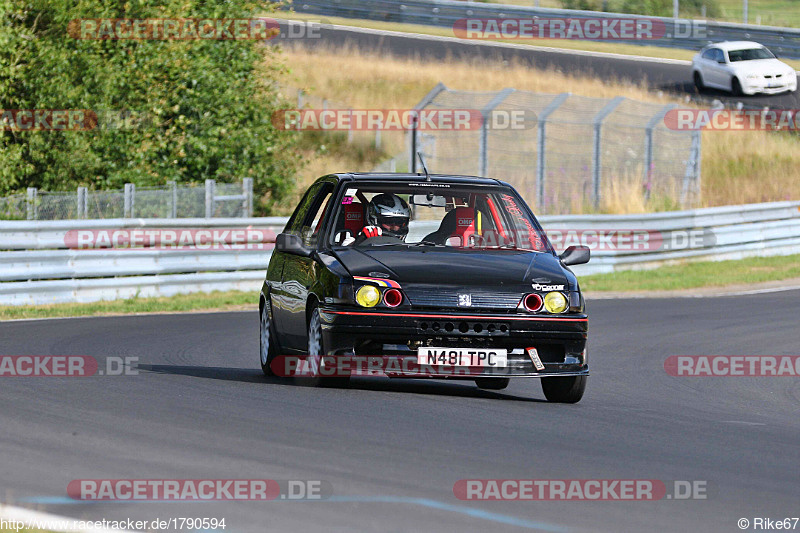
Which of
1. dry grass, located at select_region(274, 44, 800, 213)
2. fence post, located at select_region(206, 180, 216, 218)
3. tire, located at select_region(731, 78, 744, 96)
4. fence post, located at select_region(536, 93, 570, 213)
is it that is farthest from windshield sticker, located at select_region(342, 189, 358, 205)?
tire, located at select_region(731, 78, 744, 96)

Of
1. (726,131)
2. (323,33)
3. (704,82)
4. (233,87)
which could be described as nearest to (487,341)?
(233,87)

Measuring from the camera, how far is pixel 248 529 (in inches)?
223

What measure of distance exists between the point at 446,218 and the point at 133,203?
11824 mm

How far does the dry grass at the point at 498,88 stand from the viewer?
35344 mm

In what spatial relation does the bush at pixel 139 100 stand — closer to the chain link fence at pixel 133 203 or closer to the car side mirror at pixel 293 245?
the chain link fence at pixel 133 203

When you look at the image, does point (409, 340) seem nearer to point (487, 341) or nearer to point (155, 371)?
point (487, 341)

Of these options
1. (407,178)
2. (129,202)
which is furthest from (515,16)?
(407,178)

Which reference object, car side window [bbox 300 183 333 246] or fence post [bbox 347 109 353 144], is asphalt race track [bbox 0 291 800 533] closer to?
car side window [bbox 300 183 333 246]

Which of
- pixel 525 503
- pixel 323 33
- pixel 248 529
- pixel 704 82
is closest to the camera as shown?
pixel 248 529

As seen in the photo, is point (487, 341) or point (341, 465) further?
point (487, 341)

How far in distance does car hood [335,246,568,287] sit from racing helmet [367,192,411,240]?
467mm

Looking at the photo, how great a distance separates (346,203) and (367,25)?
45681mm

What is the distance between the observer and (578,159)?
33.4 meters

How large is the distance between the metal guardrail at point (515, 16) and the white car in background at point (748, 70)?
24.3ft
